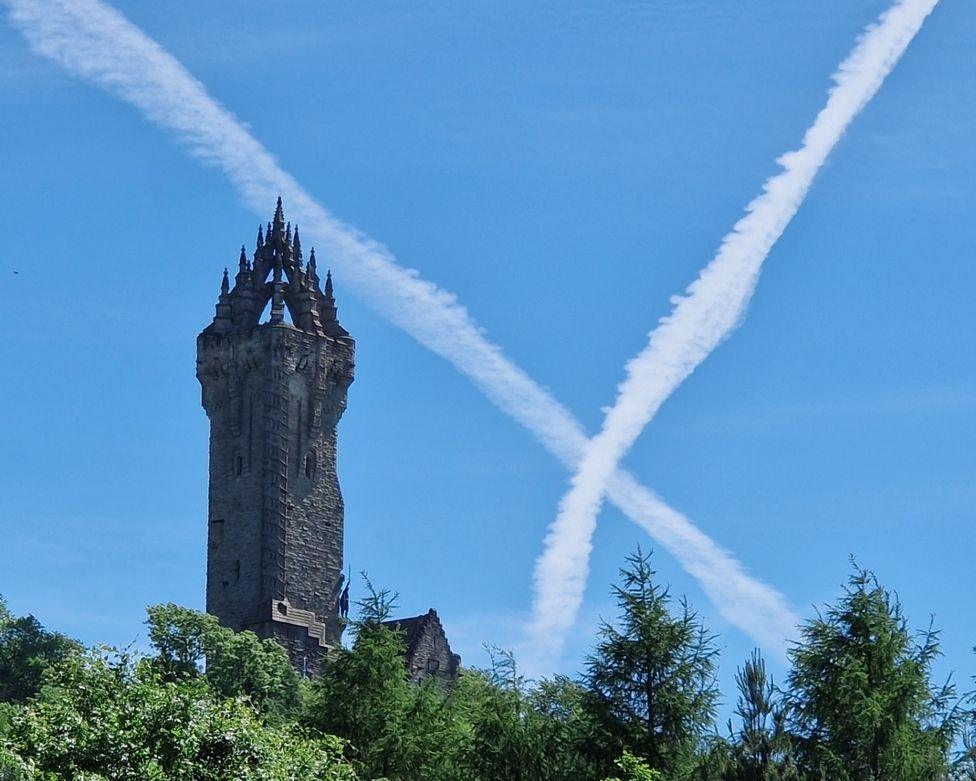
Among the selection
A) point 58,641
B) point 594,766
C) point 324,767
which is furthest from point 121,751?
point 58,641

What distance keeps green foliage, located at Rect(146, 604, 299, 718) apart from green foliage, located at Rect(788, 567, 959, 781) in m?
60.2

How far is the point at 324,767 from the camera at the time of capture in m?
63.9

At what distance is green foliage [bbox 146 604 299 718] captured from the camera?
12938cm

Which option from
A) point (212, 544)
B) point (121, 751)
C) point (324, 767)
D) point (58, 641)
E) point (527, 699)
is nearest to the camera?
point (121, 751)

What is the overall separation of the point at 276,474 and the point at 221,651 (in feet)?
51.7

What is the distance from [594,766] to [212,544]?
75539 mm

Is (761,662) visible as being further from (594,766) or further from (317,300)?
(317,300)

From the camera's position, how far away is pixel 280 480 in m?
145

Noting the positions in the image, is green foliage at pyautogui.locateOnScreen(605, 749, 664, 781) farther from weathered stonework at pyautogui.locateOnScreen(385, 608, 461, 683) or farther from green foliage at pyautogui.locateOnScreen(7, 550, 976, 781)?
weathered stonework at pyautogui.locateOnScreen(385, 608, 461, 683)

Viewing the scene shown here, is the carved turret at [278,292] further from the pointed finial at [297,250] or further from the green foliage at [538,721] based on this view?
the green foliage at [538,721]

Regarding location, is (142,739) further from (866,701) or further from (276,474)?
(276,474)

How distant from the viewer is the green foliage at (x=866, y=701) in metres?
67.3

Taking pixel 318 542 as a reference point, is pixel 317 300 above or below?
above

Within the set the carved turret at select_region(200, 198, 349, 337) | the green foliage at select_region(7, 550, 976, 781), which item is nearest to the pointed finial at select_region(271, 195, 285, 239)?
the carved turret at select_region(200, 198, 349, 337)
